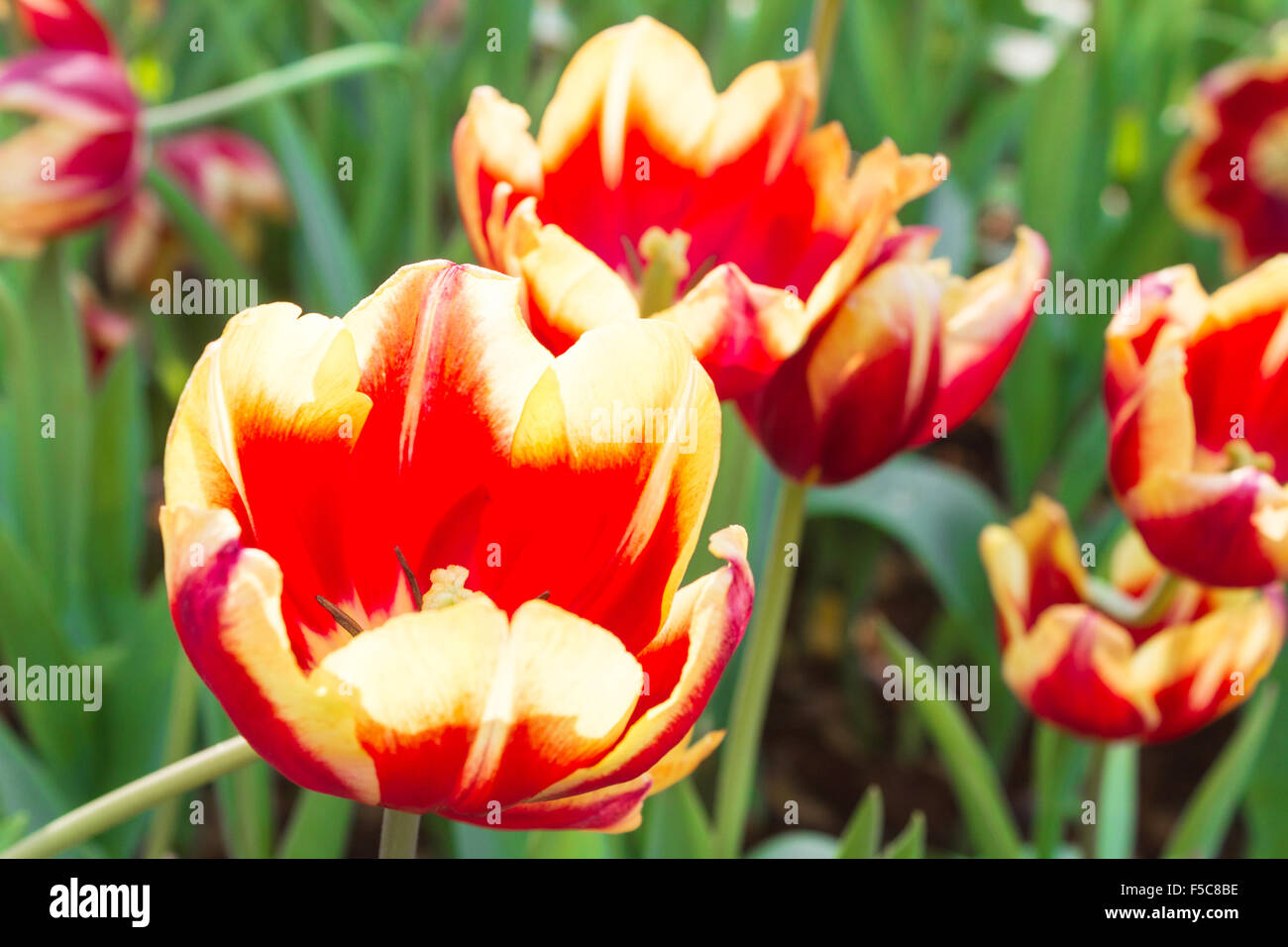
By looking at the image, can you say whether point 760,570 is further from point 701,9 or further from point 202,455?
point 701,9

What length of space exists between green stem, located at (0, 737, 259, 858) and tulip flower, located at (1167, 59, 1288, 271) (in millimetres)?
1317

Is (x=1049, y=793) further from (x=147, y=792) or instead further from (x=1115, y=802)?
(x=147, y=792)

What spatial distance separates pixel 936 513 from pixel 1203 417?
58cm

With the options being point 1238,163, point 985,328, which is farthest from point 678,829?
point 1238,163

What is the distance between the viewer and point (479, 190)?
1.82 feet

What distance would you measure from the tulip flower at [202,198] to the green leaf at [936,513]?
31.8 inches

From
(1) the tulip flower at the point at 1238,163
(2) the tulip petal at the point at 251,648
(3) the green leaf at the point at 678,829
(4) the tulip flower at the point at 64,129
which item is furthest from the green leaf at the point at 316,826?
(1) the tulip flower at the point at 1238,163

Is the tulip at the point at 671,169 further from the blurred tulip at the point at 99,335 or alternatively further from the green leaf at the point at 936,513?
the blurred tulip at the point at 99,335

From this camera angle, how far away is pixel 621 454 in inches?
16.7

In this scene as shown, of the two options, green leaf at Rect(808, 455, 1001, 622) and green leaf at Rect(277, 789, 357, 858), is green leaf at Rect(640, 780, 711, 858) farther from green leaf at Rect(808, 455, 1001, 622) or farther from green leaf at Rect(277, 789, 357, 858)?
green leaf at Rect(808, 455, 1001, 622)

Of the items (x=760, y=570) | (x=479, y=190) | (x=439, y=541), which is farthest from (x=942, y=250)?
(x=439, y=541)

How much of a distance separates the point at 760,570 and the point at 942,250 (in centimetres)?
50

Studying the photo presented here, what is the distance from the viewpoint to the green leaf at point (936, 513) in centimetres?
123

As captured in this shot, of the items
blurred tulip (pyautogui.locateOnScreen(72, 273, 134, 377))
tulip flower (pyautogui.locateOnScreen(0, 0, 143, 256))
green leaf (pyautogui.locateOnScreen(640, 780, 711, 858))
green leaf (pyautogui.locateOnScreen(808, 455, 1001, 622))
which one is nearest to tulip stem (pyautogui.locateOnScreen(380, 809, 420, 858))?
green leaf (pyautogui.locateOnScreen(640, 780, 711, 858))
